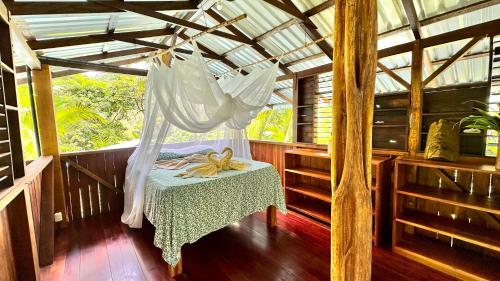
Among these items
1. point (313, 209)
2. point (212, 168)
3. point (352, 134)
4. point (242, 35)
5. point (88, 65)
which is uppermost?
point (242, 35)

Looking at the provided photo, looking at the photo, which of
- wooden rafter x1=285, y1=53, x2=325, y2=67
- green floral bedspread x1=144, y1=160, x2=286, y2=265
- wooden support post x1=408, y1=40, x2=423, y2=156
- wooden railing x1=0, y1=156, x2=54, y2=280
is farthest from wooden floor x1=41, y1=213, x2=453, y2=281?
wooden rafter x1=285, y1=53, x2=325, y2=67

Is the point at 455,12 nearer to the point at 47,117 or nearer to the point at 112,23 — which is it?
the point at 112,23

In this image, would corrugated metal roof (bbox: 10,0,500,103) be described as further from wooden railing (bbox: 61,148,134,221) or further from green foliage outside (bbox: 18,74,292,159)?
green foliage outside (bbox: 18,74,292,159)

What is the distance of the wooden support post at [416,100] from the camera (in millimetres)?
2520

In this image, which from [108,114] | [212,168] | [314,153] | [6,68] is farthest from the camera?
[108,114]

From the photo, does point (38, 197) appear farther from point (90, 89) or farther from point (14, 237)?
point (90, 89)

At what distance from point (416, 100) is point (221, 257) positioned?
279cm

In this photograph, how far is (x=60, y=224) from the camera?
3.13m

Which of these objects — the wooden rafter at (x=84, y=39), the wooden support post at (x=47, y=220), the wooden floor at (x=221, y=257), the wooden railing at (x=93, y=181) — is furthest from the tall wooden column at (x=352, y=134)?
the wooden railing at (x=93, y=181)

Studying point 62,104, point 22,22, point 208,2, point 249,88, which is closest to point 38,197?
point 22,22

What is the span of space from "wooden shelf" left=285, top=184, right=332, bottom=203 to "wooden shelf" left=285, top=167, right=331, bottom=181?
0.23m

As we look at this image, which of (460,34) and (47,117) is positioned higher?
(460,34)

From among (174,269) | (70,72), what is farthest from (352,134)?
(70,72)

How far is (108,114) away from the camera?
6984mm
